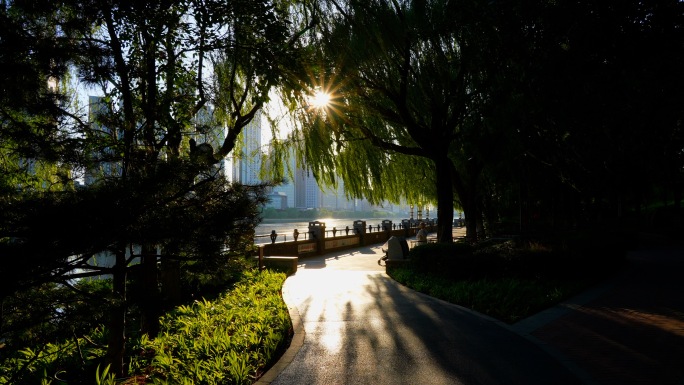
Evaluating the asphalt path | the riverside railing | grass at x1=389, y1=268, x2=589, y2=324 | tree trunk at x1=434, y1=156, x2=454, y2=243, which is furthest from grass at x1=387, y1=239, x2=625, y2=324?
the riverside railing

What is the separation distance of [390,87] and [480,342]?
1128cm

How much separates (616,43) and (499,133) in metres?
9.31

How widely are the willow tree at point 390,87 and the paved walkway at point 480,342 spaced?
5.26 metres

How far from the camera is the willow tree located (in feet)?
43.3

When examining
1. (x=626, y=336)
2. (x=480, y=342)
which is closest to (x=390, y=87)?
(x=480, y=342)

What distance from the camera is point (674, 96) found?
7504 mm

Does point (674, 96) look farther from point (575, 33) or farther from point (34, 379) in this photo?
point (34, 379)

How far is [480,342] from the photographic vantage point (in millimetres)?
6930

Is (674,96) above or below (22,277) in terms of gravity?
above

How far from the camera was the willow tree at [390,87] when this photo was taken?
520 inches

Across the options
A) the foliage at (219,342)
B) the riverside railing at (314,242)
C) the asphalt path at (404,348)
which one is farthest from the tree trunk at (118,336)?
the riverside railing at (314,242)

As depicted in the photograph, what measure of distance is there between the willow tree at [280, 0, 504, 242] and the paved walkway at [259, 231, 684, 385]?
17.2 ft

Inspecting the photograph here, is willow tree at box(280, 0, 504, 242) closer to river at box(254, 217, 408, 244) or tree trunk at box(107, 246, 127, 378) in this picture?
river at box(254, 217, 408, 244)

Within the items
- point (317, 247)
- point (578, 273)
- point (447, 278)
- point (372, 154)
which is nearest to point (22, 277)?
point (447, 278)
